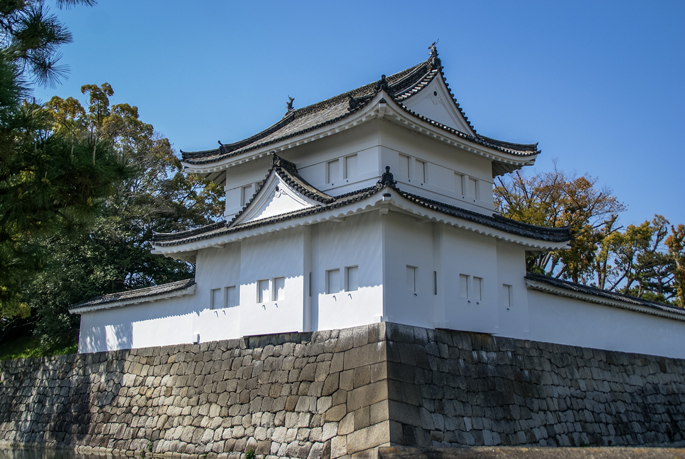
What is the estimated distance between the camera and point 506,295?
13.3 metres

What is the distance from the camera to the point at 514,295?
1340 cm

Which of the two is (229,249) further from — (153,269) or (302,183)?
(153,269)

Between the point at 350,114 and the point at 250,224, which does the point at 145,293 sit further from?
the point at 350,114

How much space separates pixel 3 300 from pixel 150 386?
736 cm

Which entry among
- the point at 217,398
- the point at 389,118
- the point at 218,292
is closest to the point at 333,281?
the point at 389,118

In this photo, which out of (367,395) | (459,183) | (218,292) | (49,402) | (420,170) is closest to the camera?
(367,395)

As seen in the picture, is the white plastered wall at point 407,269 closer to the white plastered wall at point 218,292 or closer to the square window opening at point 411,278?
the square window opening at point 411,278

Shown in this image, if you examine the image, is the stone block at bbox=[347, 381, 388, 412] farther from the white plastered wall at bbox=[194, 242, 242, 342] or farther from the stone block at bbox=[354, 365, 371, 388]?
the white plastered wall at bbox=[194, 242, 242, 342]

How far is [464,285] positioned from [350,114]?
4.21 m

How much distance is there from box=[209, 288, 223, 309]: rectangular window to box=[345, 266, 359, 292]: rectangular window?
3.87 m

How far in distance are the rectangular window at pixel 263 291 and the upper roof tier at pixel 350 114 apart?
3.34 m

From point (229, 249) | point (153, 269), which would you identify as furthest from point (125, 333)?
point (153, 269)

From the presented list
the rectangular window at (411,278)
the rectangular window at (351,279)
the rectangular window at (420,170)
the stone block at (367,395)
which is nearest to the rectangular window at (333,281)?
the rectangular window at (351,279)

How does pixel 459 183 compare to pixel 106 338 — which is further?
pixel 106 338
